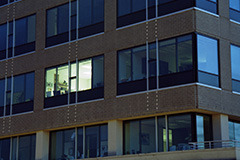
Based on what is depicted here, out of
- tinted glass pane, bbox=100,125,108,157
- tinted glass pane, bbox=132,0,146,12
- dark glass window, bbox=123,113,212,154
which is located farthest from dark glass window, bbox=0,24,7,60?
dark glass window, bbox=123,113,212,154

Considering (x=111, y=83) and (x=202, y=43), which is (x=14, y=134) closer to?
(x=111, y=83)

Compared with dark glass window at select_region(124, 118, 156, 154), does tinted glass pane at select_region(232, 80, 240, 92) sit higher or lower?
higher

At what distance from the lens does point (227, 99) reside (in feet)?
93.4

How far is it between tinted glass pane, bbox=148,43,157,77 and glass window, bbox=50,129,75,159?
6963mm

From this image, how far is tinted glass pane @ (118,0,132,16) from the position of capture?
101 ft

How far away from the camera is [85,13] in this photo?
33.0m

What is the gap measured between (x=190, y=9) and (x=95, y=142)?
31.2 feet

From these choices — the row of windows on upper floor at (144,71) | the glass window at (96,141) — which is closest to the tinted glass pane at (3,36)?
the row of windows on upper floor at (144,71)

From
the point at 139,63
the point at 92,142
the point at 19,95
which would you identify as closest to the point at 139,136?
the point at 92,142

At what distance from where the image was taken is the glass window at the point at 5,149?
1437 inches

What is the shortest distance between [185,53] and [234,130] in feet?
17.8

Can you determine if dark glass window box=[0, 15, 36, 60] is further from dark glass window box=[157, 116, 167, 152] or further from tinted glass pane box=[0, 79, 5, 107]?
dark glass window box=[157, 116, 167, 152]

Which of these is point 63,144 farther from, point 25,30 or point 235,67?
point 235,67

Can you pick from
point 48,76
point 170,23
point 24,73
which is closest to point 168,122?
point 170,23
